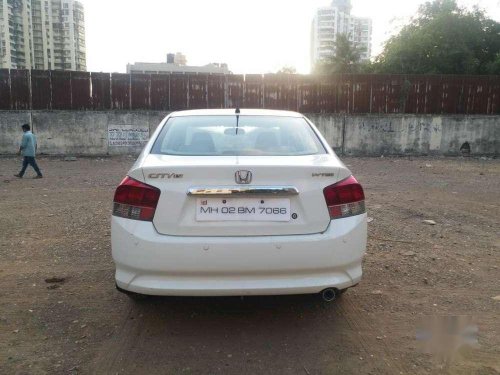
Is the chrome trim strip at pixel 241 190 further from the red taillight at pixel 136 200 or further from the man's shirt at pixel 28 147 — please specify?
the man's shirt at pixel 28 147

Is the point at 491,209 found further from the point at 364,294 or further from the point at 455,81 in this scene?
the point at 455,81

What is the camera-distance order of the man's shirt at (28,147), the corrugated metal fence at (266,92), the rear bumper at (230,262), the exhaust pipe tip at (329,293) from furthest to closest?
1. the corrugated metal fence at (266,92)
2. the man's shirt at (28,147)
3. the exhaust pipe tip at (329,293)
4. the rear bumper at (230,262)

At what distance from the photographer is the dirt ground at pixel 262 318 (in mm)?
2627

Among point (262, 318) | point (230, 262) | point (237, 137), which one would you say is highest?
point (237, 137)

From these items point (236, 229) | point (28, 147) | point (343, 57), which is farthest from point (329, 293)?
point (343, 57)

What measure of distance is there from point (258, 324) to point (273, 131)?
4.77 ft

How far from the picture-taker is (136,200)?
8.98 ft

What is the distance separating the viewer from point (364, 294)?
3.63m

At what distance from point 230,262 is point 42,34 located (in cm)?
7096

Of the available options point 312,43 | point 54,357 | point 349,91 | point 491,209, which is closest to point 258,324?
point 54,357

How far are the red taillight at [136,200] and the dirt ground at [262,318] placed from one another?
827mm

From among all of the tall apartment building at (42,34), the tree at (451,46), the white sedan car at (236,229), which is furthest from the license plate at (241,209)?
the tall apartment building at (42,34)

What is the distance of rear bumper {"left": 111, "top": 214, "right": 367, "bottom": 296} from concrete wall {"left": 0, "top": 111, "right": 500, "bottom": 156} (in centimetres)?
1292

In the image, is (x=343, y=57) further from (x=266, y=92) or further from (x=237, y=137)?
(x=237, y=137)
